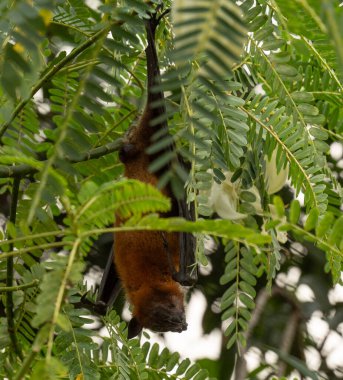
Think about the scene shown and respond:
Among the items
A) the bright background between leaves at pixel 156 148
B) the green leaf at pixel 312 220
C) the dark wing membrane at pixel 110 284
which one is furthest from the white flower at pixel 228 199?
the green leaf at pixel 312 220

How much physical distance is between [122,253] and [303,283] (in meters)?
1.22

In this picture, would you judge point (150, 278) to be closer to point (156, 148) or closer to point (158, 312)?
point (158, 312)

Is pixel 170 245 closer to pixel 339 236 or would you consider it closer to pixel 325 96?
pixel 325 96

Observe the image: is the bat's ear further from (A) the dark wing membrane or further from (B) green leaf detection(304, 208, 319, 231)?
(B) green leaf detection(304, 208, 319, 231)

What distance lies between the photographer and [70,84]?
192cm

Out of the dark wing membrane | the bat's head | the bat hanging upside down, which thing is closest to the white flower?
the bat hanging upside down

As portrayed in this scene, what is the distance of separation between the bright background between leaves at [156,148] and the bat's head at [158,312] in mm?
166

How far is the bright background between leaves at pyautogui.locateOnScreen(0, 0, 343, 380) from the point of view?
0.78 metres

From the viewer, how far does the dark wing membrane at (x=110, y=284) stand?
89.4 inches

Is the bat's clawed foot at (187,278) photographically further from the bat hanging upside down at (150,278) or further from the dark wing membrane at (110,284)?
the dark wing membrane at (110,284)

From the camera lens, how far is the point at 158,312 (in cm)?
218

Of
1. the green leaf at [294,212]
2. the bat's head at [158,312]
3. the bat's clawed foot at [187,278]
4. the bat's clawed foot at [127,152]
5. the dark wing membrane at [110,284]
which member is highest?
the green leaf at [294,212]

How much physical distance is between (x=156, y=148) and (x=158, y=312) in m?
1.45

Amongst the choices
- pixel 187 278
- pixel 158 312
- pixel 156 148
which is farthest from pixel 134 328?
pixel 156 148
